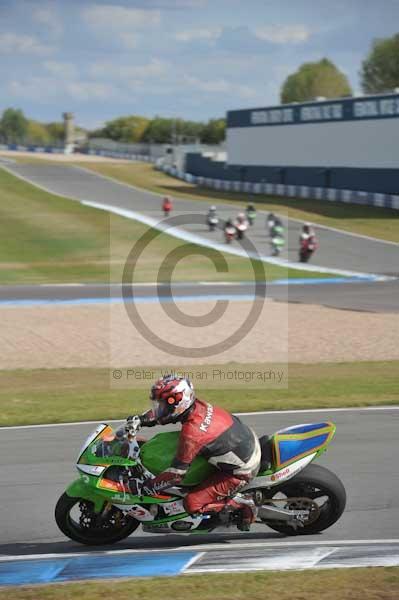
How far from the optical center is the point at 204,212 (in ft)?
207

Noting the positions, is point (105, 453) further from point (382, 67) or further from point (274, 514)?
point (382, 67)

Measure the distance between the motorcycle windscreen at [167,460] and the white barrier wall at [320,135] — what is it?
56379 millimetres

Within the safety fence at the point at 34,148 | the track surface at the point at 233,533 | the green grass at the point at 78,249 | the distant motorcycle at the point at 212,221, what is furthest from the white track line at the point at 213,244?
the safety fence at the point at 34,148

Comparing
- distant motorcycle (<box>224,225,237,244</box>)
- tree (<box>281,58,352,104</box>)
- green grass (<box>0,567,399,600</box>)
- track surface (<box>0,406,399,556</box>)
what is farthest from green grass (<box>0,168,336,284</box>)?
tree (<box>281,58,352,104</box>)

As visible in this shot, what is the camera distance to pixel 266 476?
8.45m

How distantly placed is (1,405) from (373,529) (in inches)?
316

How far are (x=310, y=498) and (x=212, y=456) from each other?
3.65ft

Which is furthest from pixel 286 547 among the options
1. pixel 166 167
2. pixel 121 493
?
pixel 166 167

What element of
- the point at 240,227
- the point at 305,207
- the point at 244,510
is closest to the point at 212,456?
the point at 244,510

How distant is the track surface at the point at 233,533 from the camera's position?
28.5ft

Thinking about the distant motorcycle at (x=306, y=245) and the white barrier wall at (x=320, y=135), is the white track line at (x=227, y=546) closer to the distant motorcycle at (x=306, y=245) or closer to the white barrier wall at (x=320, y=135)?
the distant motorcycle at (x=306, y=245)

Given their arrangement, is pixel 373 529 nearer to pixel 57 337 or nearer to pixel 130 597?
pixel 130 597

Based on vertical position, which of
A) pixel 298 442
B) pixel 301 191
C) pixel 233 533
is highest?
pixel 301 191

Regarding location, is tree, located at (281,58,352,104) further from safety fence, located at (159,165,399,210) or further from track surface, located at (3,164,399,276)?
safety fence, located at (159,165,399,210)
